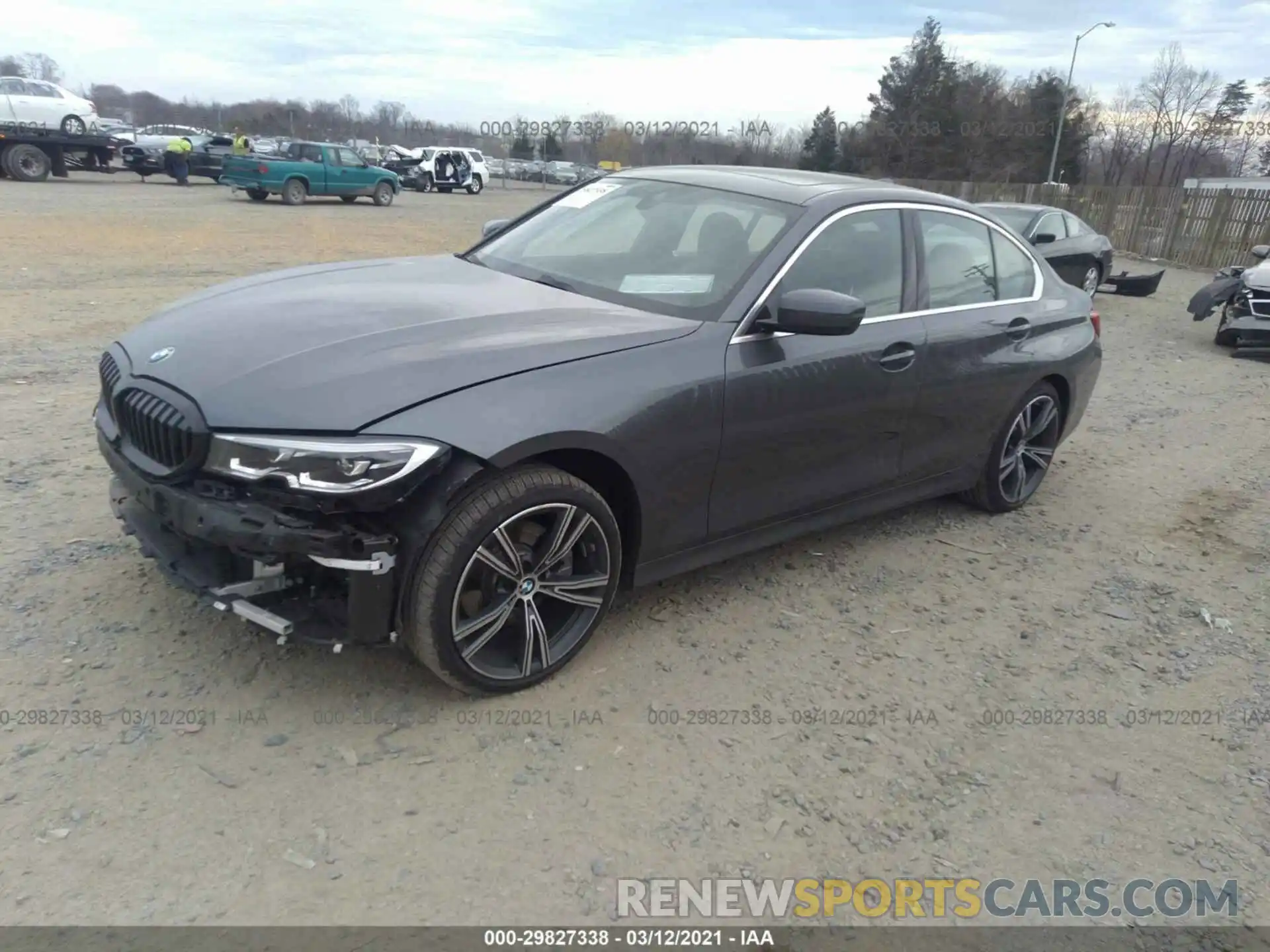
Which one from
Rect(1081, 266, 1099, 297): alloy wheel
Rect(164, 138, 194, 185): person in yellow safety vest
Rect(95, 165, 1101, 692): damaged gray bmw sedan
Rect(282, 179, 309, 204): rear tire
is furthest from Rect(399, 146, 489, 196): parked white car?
Rect(95, 165, 1101, 692): damaged gray bmw sedan

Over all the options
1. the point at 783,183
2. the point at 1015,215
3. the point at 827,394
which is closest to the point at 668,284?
the point at 827,394

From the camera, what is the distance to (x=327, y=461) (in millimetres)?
2652

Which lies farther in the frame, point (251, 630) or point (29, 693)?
point (251, 630)

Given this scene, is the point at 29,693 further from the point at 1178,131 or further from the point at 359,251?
the point at 1178,131

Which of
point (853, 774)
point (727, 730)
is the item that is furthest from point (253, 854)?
point (853, 774)

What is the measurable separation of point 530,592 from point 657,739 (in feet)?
2.09

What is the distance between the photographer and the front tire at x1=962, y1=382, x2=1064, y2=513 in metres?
4.99

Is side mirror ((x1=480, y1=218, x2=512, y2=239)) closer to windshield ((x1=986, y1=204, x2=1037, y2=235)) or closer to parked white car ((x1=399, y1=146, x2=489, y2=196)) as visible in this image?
windshield ((x1=986, y1=204, x2=1037, y2=235))

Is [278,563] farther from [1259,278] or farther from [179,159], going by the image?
[179,159]

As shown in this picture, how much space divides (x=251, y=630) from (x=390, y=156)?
3880 centimetres

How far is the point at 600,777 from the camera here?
9.39 feet

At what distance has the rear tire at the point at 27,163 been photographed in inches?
925

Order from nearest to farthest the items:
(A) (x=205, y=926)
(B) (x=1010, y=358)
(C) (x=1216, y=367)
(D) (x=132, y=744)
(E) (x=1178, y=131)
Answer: (A) (x=205, y=926)
(D) (x=132, y=744)
(B) (x=1010, y=358)
(C) (x=1216, y=367)
(E) (x=1178, y=131)

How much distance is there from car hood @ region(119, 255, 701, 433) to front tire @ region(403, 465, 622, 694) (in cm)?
39
